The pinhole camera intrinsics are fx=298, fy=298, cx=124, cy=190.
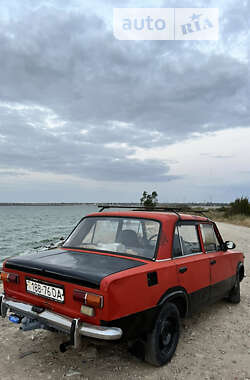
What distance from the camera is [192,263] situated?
13.3 feet

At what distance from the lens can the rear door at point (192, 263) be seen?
12.7ft

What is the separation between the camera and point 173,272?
362 centimetres

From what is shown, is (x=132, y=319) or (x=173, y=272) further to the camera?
(x=173, y=272)

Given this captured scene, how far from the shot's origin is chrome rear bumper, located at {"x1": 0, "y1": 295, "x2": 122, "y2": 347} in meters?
2.79

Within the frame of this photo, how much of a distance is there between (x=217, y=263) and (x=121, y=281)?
8.03 ft

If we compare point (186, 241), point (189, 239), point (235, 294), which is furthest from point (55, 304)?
point (235, 294)

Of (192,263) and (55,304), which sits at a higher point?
(192,263)

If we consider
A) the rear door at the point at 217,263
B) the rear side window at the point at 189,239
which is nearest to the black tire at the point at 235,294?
the rear door at the point at 217,263

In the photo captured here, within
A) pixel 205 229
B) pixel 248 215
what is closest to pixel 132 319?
pixel 205 229

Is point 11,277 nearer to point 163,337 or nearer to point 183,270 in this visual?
point 163,337

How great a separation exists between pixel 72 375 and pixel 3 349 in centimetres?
114

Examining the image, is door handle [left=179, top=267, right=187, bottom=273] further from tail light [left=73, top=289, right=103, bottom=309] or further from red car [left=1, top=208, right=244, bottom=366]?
tail light [left=73, top=289, right=103, bottom=309]

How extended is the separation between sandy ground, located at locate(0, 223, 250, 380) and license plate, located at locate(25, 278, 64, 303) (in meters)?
0.78

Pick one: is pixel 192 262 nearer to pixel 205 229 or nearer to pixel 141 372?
pixel 205 229
